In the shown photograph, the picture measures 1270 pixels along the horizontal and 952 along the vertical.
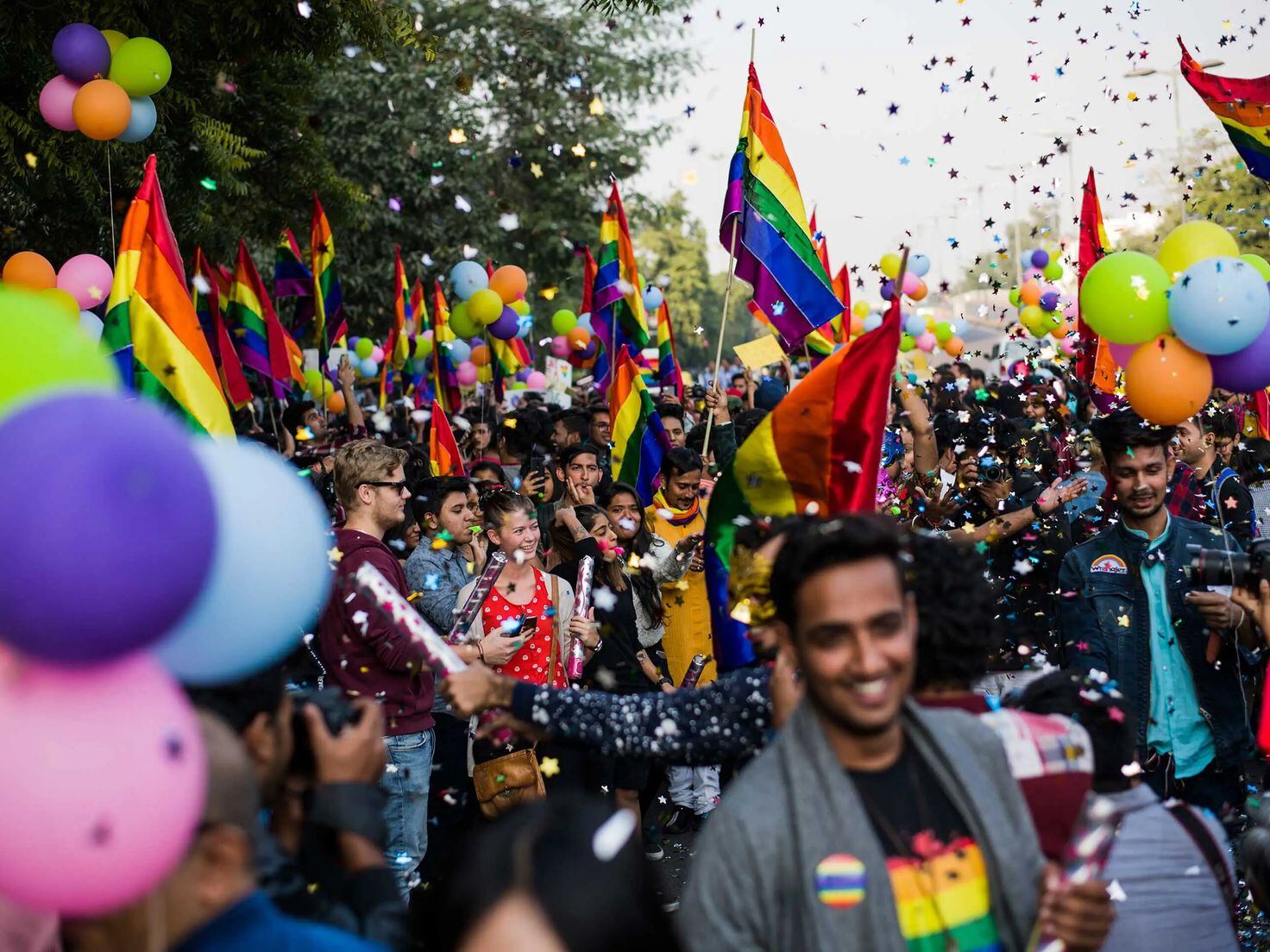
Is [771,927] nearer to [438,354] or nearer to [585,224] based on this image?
[438,354]

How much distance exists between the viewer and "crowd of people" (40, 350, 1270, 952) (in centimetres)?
229

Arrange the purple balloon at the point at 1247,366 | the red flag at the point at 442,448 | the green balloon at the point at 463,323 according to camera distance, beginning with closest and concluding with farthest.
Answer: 1. the purple balloon at the point at 1247,366
2. the red flag at the point at 442,448
3. the green balloon at the point at 463,323

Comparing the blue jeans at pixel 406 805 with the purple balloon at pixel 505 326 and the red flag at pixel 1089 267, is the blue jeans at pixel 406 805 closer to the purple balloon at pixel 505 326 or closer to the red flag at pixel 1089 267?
the red flag at pixel 1089 267

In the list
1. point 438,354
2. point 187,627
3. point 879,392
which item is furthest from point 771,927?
point 438,354

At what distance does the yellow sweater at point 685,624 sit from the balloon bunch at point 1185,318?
2962 mm

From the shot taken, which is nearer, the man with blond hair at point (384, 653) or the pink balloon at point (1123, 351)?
the pink balloon at point (1123, 351)

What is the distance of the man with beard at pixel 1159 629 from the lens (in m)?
5.03

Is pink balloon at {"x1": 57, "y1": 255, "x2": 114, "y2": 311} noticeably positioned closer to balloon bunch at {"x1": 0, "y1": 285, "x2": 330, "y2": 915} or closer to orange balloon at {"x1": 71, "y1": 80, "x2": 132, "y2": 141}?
orange balloon at {"x1": 71, "y1": 80, "x2": 132, "y2": 141}

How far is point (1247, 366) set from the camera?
16.8 ft

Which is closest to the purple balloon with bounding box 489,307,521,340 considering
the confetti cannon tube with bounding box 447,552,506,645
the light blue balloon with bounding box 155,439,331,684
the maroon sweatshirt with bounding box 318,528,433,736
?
the confetti cannon tube with bounding box 447,552,506,645

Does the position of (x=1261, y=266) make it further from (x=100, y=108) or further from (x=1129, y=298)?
(x=100, y=108)

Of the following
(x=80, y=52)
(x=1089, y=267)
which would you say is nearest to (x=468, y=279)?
(x=80, y=52)

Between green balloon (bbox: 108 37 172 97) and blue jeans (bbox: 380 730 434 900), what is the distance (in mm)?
4666

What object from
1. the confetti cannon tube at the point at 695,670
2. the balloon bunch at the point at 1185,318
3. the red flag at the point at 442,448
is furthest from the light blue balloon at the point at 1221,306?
the red flag at the point at 442,448
